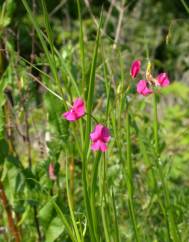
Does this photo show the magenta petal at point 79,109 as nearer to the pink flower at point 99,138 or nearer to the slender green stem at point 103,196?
the pink flower at point 99,138

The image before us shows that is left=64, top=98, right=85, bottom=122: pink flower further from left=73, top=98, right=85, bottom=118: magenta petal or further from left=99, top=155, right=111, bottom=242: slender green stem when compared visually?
left=99, top=155, right=111, bottom=242: slender green stem

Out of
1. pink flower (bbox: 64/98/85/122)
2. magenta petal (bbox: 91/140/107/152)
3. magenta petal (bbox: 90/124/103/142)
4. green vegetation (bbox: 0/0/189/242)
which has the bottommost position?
green vegetation (bbox: 0/0/189/242)

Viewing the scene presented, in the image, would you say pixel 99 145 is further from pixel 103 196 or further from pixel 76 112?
pixel 103 196

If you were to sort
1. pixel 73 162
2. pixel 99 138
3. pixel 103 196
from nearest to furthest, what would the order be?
1. pixel 99 138
2. pixel 103 196
3. pixel 73 162

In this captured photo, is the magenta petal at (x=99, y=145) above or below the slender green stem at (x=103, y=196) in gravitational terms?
above

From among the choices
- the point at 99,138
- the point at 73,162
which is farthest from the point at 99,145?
the point at 73,162

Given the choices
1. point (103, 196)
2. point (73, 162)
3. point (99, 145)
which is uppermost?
point (99, 145)

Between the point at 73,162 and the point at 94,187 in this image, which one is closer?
the point at 94,187

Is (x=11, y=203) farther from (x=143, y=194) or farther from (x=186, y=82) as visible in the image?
(x=186, y=82)

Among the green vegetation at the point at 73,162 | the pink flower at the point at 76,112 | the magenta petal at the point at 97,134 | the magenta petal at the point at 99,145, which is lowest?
the green vegetation at the point at 73,162

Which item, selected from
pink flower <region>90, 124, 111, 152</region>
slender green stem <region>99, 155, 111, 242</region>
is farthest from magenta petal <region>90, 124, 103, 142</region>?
slender green stem <region>99, 155, 111, 242</region>

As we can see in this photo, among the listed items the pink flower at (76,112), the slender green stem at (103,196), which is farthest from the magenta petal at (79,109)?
the slender green stem at (103,196)
